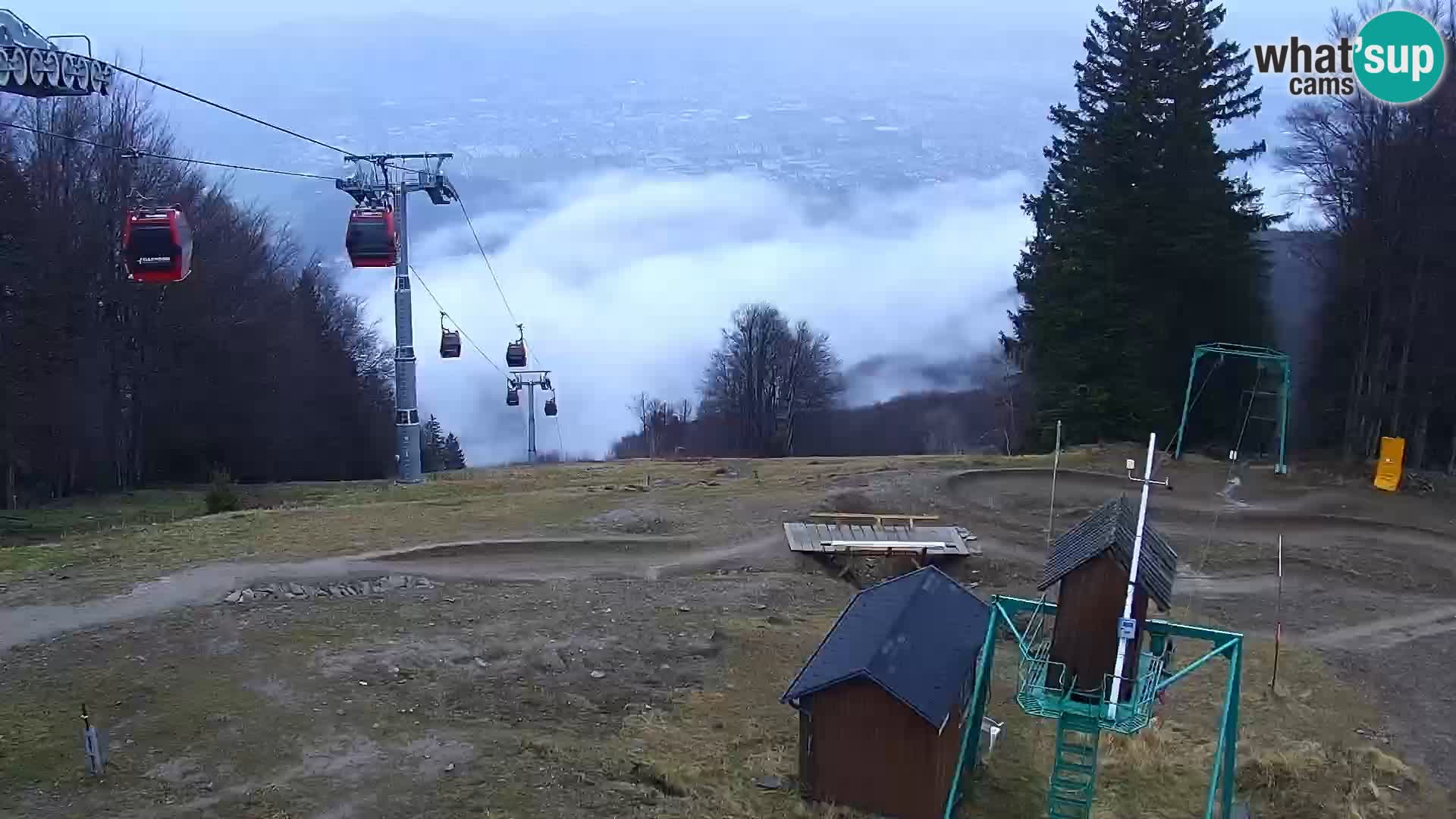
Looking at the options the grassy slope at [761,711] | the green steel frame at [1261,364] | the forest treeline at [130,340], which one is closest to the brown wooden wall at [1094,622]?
the grassy slope at [761,711]

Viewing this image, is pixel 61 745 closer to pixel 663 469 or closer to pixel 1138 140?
pixel 663 469

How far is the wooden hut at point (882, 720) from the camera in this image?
42.0 feet

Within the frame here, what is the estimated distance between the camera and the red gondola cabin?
2534 cm

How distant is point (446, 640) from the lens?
57.4 feet

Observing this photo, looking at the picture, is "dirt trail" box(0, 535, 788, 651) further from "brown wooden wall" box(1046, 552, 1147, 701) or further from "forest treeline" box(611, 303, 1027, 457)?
"forest treeline" box(611, 303, 1027, 457)

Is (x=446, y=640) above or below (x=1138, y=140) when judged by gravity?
below

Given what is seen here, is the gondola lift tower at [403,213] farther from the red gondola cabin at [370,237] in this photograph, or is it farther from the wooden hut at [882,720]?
the wooden hut at [882,720]

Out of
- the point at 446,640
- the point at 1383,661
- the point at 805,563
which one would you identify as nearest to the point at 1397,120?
the point at 1383,661

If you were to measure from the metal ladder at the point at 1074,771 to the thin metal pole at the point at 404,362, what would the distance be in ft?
75.2

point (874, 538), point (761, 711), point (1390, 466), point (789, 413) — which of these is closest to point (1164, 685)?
point (761, 711)

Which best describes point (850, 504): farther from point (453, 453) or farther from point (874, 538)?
point (453, 453)

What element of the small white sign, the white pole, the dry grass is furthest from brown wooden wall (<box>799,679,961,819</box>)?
the dry grass

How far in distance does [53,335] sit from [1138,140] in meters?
34.8

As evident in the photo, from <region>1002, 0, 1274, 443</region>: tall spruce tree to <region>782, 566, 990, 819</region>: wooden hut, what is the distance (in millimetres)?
22575
